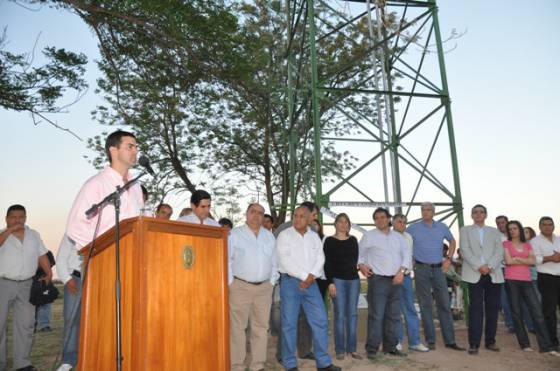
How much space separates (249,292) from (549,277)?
423 centimetres

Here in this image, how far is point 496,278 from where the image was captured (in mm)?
6281

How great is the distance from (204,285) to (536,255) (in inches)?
225

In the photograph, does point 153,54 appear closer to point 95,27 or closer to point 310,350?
point 95,27

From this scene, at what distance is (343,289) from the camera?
19.5ft

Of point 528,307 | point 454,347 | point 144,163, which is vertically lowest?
point 454,347

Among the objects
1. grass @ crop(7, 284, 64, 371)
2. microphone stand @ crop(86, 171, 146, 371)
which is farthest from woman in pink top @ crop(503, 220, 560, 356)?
microphone stand @ crop(86, 171, 146, 371)

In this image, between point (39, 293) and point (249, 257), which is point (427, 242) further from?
point (39, 293)

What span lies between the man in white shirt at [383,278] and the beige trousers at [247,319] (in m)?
1.56

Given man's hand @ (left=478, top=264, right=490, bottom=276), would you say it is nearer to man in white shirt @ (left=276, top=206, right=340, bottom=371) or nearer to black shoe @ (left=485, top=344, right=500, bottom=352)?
black shoe @ (left=485, top=344, right=500, bottom=352)

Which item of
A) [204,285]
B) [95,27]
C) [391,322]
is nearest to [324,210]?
[391,322]

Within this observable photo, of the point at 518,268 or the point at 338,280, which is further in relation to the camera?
the point at 518,268

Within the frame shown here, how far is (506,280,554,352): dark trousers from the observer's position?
6117 millimetres

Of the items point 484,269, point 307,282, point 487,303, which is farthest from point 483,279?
point 307,282

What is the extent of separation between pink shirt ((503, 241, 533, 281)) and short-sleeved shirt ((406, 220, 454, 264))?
887 mm
